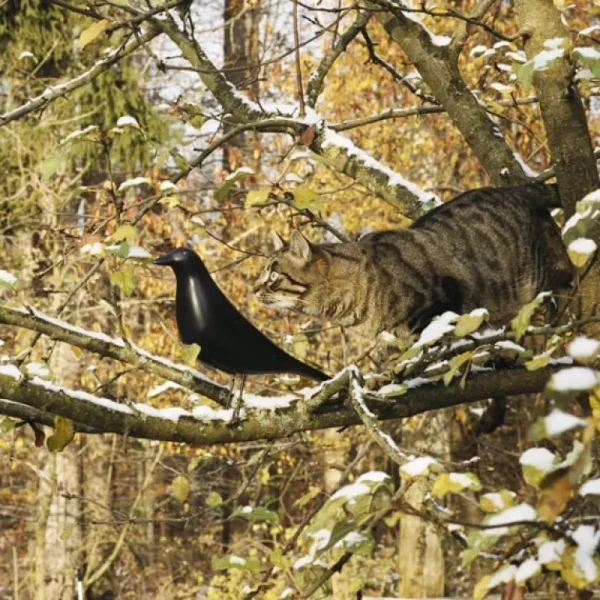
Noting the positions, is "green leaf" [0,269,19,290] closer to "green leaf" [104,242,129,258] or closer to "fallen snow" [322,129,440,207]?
"green leaf" [104,242,129,258]

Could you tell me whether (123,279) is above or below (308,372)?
above

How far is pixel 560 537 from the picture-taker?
1516mm

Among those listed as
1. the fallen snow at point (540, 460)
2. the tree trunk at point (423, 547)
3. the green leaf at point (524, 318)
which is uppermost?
the green leaf at point (524, 318)

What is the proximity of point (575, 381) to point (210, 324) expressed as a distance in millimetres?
1231

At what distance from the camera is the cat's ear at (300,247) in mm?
3770

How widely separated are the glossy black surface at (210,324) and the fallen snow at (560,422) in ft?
3.89

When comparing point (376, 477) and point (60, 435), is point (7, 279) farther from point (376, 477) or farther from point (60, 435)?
point (376, 477)

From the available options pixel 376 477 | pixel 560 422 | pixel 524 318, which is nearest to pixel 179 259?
pixel 376 477

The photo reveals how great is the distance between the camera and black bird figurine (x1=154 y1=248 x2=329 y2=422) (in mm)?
2387

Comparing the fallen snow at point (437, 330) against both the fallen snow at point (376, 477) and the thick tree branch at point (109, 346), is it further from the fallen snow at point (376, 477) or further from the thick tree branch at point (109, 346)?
the thick tree branch at point (109, 346)

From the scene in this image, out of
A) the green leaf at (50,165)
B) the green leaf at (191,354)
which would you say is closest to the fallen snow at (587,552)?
the green leaf at (191,354)

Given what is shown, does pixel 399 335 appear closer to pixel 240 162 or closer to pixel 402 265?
pixel 402 265

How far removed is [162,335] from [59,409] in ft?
29.3

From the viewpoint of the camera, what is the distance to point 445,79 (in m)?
3.76
